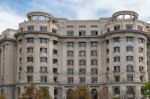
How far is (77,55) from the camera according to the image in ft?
381

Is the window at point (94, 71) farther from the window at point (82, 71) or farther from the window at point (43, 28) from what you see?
the window at point (43, 28)

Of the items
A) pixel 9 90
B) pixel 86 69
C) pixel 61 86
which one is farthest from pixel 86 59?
pixel 9 90

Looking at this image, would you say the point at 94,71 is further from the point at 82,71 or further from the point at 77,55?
the point at 77,55

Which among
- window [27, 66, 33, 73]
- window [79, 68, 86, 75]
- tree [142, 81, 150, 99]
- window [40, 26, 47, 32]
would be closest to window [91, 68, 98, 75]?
window [79, 68, 86, 75]

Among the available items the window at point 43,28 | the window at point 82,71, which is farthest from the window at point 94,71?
the window at point 43,28

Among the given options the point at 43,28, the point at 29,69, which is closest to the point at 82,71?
the point at 29,69

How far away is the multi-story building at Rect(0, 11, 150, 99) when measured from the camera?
353 ft

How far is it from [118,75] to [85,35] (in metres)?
18.7

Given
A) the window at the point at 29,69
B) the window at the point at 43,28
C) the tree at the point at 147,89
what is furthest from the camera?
the window at the point at 43,28

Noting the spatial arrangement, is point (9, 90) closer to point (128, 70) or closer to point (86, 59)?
point (86, 59)

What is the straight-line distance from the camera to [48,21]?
Answer: 4488 inches

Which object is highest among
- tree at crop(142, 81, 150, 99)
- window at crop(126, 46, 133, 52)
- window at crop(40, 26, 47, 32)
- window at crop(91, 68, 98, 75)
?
window at crop(40, 26, 47, 32)

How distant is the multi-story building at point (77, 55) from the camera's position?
10756cm

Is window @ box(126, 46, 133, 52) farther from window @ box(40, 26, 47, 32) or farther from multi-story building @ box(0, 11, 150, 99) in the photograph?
window @ box(40, 26, 47, 32)
